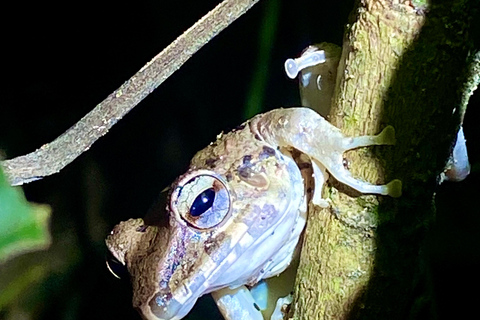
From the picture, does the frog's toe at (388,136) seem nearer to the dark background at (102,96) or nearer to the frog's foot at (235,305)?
the frog's foot at (235,305)

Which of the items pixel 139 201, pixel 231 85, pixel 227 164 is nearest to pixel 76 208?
pixel 139 201

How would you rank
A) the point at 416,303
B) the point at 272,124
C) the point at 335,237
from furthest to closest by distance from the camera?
1. the point at 416,303
2. the point at 272,124
3. the point at 335,237

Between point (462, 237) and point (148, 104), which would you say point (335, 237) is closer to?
point (462, 237)

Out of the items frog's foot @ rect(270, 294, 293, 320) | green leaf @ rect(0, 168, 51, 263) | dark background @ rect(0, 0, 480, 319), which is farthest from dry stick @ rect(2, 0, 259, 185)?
dark background @ rect(0, 0, 480, 319)

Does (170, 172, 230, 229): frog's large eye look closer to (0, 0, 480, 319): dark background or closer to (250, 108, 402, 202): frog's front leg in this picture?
(250, 108, 402, 202): frog's front leg

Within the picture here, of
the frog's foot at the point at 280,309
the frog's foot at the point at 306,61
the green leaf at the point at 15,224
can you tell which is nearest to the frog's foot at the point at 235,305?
the frog's foot at the point at 280,309

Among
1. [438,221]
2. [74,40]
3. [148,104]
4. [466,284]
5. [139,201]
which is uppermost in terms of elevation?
[74,40]

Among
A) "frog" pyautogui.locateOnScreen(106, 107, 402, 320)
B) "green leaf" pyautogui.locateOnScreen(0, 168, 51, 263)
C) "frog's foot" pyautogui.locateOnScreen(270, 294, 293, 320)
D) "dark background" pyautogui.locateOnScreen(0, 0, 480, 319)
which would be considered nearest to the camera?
"green leaf" pyautogui.locateOnScreen(0, 168, 51, 263)
